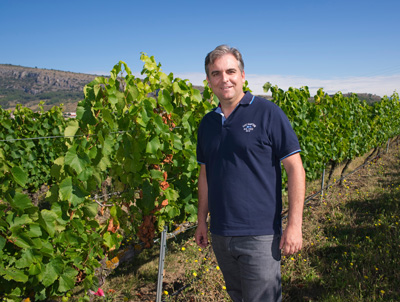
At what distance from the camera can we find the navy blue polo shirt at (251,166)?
169 centimetres

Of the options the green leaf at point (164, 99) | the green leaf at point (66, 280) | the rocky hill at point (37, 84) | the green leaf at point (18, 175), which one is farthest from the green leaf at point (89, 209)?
the rocky hill at point (37, 84)

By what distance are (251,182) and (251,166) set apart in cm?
9

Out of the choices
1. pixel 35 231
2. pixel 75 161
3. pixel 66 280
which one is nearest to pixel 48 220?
pixel 35 231

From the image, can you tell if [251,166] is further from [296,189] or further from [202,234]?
[202,234]

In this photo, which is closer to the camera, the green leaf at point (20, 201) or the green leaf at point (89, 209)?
the green leaf at point (20, 201)

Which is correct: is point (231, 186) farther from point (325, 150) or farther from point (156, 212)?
point (325, 150)

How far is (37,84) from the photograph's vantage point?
118 meters

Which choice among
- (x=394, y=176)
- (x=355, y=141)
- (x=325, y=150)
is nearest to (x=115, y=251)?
(x=325, y=150)

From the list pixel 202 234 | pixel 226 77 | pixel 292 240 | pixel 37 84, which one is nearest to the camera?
pixel 292 240

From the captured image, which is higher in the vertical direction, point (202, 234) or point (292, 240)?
point (292, 240)

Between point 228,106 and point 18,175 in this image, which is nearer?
point 228,106

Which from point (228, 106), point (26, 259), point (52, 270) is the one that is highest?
point (228, 106)

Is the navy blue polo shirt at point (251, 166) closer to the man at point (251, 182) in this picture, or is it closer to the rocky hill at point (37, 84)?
the man at point (251, 182)

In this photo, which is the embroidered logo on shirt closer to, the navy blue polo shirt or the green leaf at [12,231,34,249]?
the navy blue polo shirt
